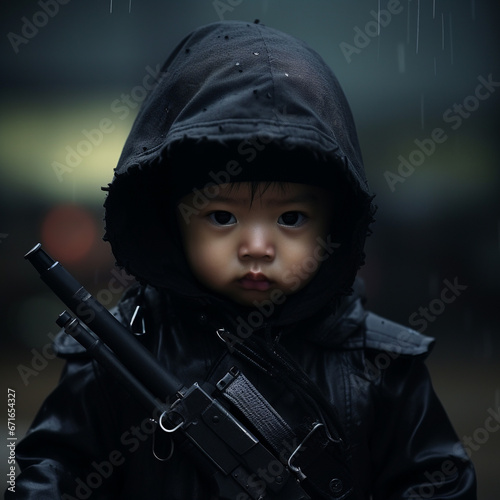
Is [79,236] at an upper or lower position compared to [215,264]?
upper

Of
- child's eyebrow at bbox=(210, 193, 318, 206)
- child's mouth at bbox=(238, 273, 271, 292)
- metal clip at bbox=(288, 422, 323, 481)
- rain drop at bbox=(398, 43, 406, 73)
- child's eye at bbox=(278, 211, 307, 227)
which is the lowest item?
metal clip at bbox=(288, 422, 323, 481)

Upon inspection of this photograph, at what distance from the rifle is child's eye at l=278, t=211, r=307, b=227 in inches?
16.9

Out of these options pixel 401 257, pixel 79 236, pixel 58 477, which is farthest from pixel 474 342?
pixel 58 477

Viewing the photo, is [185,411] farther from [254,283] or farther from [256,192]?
[256,192]

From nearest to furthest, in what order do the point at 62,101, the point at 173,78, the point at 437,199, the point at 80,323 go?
the point at 80,323 < the point at 173,78 < the point at 62,101 < the point at 437,199

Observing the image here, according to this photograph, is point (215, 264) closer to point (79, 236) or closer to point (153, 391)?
point (153, 391)

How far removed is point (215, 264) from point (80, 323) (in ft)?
1.11

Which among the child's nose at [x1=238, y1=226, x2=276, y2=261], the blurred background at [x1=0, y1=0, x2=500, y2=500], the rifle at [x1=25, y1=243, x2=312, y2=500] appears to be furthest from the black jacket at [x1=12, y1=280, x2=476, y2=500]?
the blurred background at [x1=0, y1=0, x2=500, y2=500]

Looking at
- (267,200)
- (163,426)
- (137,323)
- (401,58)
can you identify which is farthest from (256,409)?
(401,58)

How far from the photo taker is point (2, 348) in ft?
16.3

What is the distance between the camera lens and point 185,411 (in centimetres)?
184

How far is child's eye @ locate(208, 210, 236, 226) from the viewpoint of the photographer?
1.89 meters

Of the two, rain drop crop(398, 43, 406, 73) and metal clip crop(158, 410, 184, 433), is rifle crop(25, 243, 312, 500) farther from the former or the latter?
rain drop crop(398, 43, 406, 73)

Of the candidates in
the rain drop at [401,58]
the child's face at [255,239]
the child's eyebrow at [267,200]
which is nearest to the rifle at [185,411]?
the child's face at [255,239]
